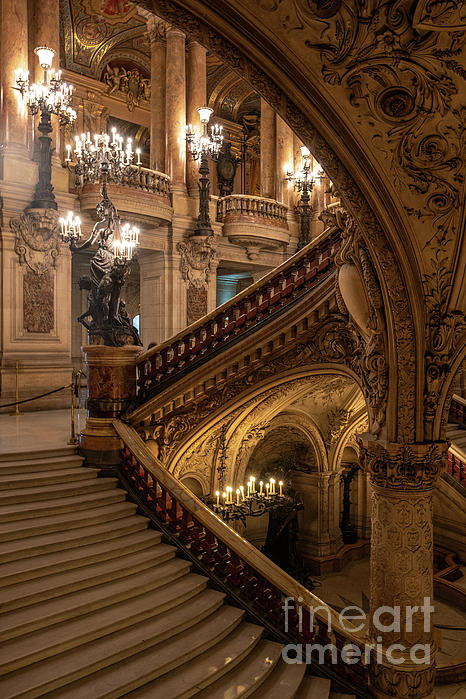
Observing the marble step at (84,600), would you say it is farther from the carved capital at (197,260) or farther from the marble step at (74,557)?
the carved capital at (197,260)

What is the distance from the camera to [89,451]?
670cm

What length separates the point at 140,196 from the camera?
12.0 meters

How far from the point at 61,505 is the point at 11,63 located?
30.8 feet

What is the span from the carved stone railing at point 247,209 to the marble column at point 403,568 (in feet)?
34.7

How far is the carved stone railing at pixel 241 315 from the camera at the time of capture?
690cm

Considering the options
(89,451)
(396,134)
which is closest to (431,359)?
(396,134)

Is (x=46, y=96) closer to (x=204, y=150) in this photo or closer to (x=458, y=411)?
(x=204, y=150)

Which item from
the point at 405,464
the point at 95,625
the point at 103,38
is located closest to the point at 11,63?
the point at 103,38

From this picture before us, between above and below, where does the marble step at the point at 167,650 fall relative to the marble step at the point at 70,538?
below

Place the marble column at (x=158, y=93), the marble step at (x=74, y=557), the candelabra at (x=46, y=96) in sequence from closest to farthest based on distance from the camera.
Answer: the marble step at (x=74, y=557) < the candelabra at (x=46, y=96) < the marble column at (x=158, y=93)

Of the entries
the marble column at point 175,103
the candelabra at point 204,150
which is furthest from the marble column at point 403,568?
the marble column at point 175,103

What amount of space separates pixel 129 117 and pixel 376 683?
17.4 meters

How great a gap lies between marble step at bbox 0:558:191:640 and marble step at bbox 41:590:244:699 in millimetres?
377

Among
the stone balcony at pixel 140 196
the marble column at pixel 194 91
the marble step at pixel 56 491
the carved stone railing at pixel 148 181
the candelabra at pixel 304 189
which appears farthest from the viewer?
the marble column at pixel 194 91
